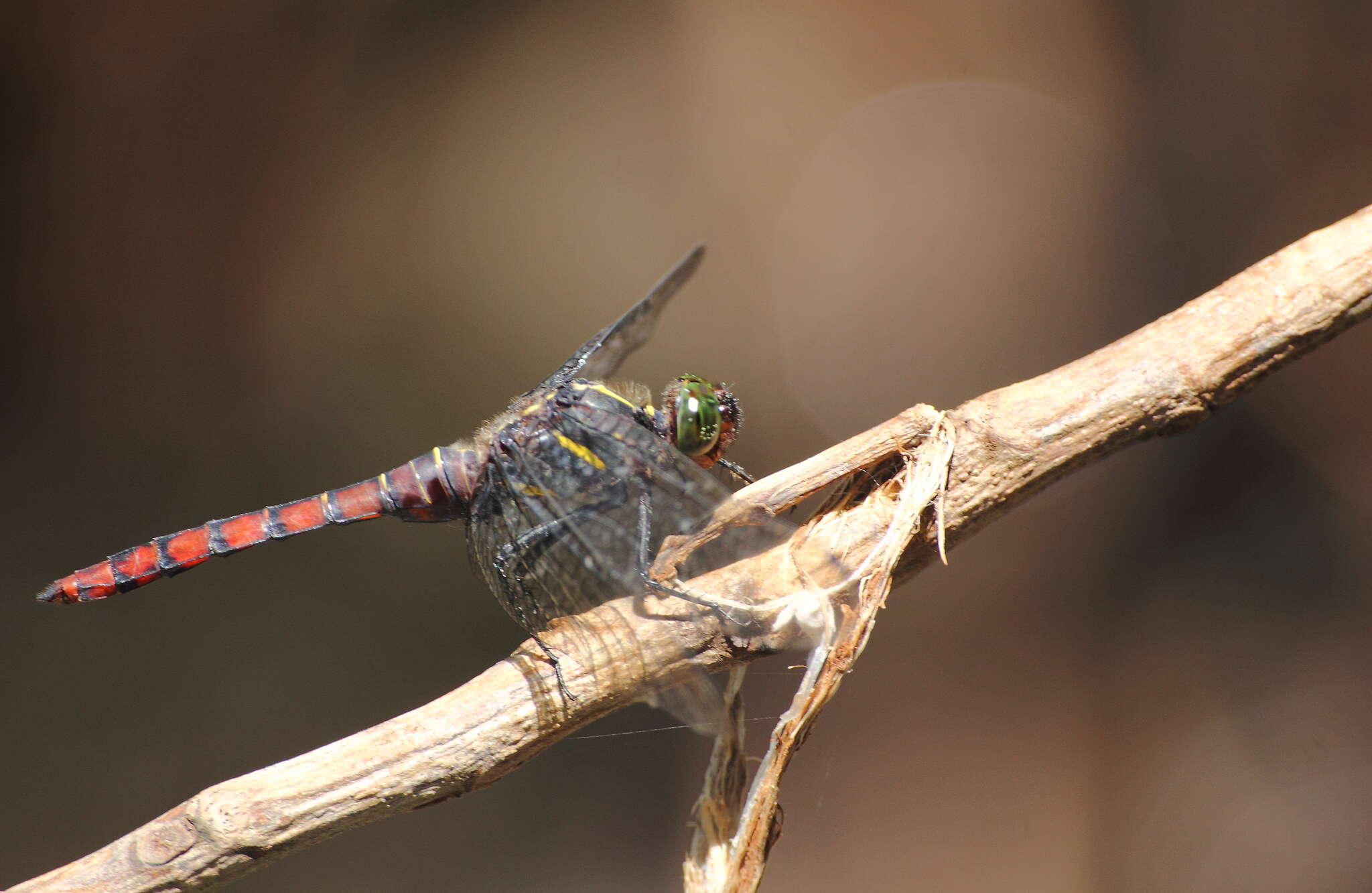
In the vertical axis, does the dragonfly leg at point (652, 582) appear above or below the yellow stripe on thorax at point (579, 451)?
below

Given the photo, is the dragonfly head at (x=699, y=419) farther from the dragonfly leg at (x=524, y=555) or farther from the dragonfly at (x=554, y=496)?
the dragonfly leg at (x=524, y=555)

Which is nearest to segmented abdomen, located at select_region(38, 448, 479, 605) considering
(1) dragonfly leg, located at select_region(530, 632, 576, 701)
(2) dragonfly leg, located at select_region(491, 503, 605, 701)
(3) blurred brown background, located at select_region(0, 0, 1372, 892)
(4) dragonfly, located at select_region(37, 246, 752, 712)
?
(4) dragonfly, located at select_region(37, 246, 752, 712)

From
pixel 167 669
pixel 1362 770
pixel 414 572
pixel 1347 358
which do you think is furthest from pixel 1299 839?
pixel 167 669

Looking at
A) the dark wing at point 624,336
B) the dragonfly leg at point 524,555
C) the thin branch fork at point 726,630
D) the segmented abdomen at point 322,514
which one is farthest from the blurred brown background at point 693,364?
the thin branch fork at point 726,630

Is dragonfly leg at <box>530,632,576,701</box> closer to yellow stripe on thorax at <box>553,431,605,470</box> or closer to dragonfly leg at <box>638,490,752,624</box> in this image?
dragonfly leg at <box>638,490,752,624</box>

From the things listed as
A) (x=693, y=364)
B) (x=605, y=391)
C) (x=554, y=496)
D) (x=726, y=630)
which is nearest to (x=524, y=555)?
(x=554, y=496)

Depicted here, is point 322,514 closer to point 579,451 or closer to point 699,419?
point 579,451

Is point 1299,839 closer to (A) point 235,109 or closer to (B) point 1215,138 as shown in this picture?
(B) point 1215,138
